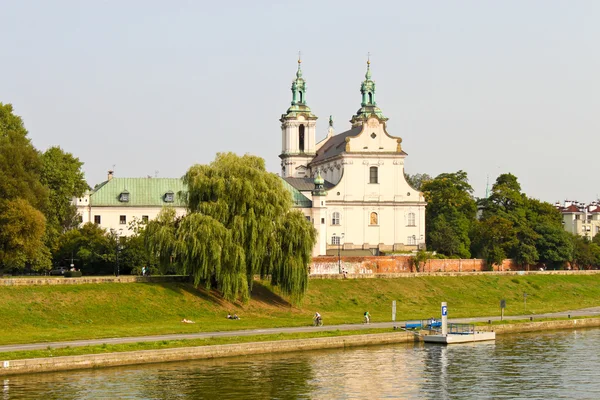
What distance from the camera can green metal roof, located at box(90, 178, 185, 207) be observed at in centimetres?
10762

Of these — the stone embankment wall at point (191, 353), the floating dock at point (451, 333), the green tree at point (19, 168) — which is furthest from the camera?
the green tree at point (19, 168)

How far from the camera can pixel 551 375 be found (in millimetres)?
46438

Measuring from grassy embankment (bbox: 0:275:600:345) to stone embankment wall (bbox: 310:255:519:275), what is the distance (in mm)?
9460

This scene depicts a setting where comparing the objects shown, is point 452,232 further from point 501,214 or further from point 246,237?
point 246,237

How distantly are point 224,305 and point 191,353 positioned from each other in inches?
742

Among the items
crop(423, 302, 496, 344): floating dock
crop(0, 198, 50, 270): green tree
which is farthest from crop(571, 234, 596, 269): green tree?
crop(0, 198, 50, 270): green tree

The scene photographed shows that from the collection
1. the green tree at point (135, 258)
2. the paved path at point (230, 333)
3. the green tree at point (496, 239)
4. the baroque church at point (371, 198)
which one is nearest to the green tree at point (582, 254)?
the green tree at point (496, 239)

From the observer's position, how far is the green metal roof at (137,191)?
353ft

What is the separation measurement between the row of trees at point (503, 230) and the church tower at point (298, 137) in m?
16.0

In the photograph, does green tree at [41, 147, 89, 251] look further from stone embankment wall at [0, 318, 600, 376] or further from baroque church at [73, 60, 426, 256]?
stone embankment wall at [0, 318, 600, 376]

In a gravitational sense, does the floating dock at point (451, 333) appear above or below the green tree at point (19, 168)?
below

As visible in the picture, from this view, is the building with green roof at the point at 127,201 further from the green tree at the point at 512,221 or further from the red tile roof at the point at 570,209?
the red tile roof at the point at 570,209

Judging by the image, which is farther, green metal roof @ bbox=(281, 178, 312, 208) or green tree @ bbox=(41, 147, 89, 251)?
green metal roof @ bbox=(281, 178, 312, 208)

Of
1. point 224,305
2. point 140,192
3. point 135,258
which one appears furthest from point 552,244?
point 224,305
